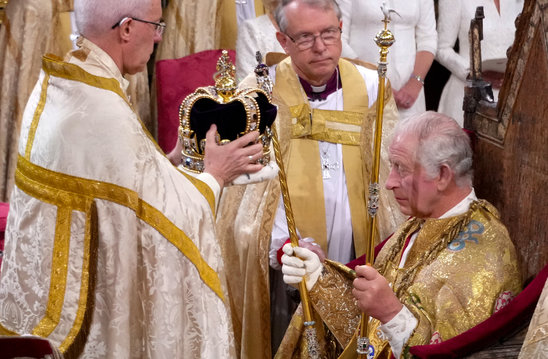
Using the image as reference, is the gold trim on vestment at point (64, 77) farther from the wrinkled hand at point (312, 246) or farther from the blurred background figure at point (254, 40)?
the blurred background figure at point (254, 40)

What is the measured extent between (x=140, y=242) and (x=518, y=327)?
1.10 metres

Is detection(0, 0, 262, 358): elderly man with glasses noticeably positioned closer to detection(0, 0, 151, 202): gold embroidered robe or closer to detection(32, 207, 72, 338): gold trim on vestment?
detection(32, 207, 72, 338): gold trim on vestment

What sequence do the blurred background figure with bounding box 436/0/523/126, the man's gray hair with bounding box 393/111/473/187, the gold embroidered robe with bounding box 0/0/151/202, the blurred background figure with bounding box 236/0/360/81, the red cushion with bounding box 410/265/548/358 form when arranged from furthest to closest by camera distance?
the blurred background figure with bounding box 436/0/523/126
the gold embroidered robe with bounding box 0/0/151/202
the blurred background figure with bounding box 236/0/360/81
the man's gray hair with bounding box 393/111/473/187
the red cushion with bounding box 410/265/548/358

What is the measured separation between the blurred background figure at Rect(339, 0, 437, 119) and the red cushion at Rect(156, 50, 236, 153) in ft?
2.24

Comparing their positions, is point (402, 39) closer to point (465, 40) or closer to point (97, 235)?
point (465, 40)

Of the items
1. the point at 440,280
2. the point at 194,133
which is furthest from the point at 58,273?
the point at 440,280

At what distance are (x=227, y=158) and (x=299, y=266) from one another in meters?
0.52

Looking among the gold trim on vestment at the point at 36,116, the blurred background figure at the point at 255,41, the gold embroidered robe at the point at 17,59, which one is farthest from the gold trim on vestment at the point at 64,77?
the gold embroidered robe at the point at 17,59

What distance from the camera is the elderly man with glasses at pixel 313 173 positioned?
416 cm

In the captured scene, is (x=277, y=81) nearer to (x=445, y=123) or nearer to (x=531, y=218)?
(x=445, y=123)

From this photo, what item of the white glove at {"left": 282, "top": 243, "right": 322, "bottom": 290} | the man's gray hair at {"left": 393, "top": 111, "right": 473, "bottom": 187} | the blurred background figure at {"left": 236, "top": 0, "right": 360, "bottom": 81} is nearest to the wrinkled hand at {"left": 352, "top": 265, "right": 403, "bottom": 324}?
the white glove at {"left": 282, "top": 243, "right": 322, "bottom": 290}

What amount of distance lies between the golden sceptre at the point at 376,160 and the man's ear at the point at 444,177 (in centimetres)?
38

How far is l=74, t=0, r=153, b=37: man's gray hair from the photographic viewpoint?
9.32ft

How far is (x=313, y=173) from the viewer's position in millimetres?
4215
